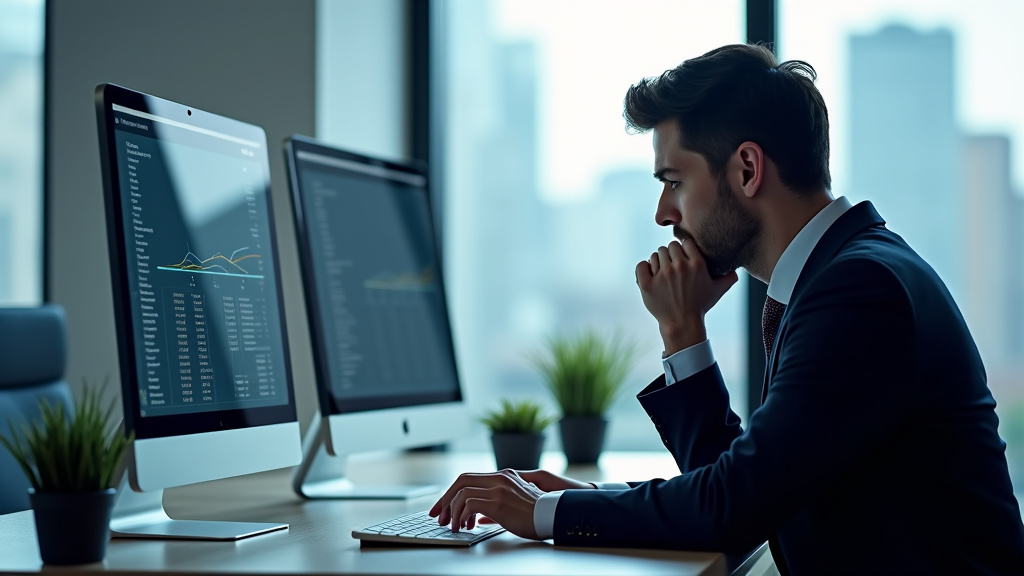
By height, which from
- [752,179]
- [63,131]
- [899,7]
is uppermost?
[899,7]

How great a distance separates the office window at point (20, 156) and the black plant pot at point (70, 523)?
1938mm

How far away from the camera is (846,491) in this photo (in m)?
1.33

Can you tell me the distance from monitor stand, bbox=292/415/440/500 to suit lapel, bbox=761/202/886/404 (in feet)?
2.46

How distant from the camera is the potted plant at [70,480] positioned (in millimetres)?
1182

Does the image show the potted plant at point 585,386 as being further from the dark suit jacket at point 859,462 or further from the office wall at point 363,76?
the dark suit jacket at point 859,462

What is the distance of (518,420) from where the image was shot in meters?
2.34

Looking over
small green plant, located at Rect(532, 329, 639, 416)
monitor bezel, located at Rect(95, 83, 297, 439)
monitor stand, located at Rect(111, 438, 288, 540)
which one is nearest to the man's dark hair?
monitor bezel, located at Rect(95, 83, 297, 439)

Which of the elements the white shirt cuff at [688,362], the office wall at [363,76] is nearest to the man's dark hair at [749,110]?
the white shirt cuff at [688,362]

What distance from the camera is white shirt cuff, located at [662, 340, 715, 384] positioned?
5.42 ft

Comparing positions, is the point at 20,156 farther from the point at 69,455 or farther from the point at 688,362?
the point at 688,362

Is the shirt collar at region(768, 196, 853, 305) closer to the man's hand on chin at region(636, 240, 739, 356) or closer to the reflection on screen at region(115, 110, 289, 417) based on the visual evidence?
the man's hand on chin at region(636, 240, 739, 356)

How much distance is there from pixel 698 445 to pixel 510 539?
0.35m

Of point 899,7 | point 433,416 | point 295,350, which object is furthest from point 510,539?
point 899,7

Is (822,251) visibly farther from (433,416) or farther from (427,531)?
(433,416)
